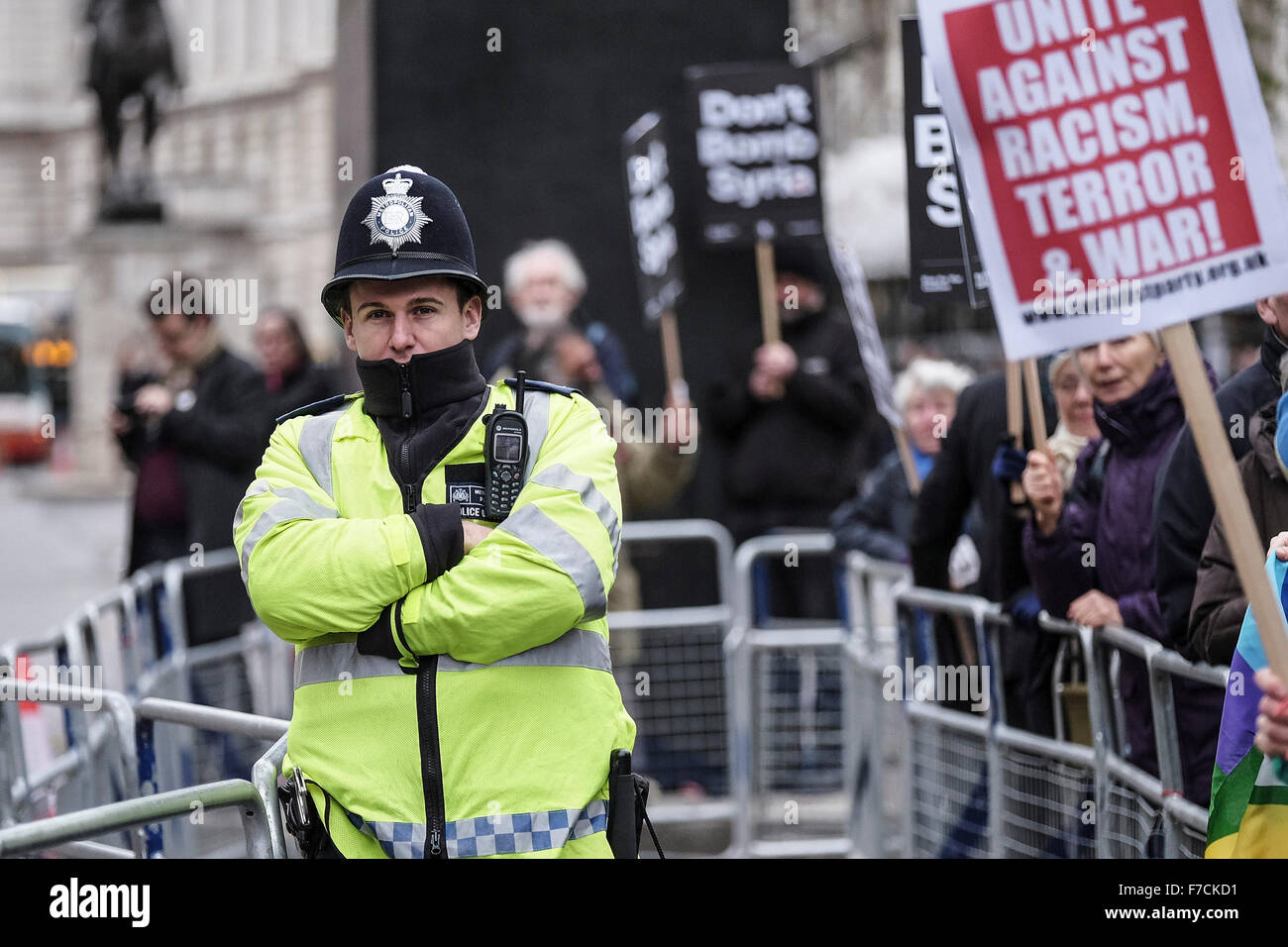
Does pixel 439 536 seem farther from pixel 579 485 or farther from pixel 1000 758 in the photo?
pixel 1000 758

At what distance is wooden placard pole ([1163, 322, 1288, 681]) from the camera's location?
3.03 metres

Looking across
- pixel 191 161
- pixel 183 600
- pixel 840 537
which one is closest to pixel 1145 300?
pixel 840 537

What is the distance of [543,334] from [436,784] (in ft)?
16.8

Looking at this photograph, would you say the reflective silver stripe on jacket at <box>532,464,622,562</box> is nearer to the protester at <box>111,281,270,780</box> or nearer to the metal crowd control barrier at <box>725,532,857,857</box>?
the metal crowd control barrier at <box>725,532,857,857</box>

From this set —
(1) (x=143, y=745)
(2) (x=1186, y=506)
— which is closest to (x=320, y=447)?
(1) (x=143, y=745)

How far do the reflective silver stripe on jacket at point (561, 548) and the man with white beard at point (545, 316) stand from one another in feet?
15.5

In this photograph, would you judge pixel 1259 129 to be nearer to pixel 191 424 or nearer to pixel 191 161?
pixel 191 424

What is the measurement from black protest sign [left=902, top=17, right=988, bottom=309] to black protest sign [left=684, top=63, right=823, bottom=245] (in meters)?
3.04

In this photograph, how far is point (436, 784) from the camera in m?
3.36

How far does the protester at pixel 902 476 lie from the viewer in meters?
7.80

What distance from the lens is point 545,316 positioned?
831cm

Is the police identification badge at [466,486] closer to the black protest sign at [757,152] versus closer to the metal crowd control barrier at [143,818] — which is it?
the metal crowd control barrier at [143,818]

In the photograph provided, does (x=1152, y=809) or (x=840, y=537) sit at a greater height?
(x=840, y=537)
